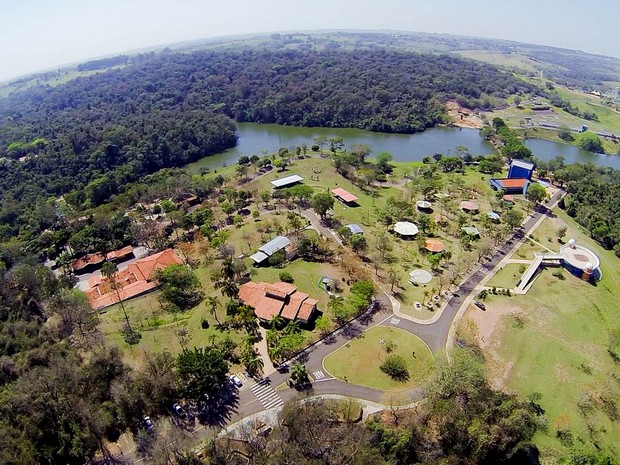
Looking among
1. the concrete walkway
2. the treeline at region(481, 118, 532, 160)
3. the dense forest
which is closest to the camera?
the concrete walkway

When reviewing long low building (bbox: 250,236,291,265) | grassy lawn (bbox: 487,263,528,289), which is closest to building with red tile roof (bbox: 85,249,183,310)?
long low building (bbox: 250,236,291,265)

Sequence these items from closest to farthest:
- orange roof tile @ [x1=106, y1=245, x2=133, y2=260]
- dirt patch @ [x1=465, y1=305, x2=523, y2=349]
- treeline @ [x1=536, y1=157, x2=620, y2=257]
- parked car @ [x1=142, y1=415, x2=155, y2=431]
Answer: parked car @ [x1=142, y1=415, x2=155, y2=431] → dirt patch @ [x1=465, y1=305, x2=523, y2=349] → orange roof tile @ [x1=106, y1=245, x2=133, y2=260] → treeline @ [x1=536, y1=157, x2=620, y2=257]

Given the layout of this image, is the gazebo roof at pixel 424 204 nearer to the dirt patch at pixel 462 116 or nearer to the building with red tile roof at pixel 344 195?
the building with red tile roof at pixel 344 195

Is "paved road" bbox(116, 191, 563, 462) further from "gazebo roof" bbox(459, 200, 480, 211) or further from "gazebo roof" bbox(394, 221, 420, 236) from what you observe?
"gazebo roof" bbox(459, 200, 480, 211)

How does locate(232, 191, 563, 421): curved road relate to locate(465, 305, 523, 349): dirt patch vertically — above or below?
above

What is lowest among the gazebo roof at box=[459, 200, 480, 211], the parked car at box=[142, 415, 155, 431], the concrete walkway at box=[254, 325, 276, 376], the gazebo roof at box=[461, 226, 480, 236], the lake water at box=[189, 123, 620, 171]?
the lake water at box=[189, 123, 620, 171]

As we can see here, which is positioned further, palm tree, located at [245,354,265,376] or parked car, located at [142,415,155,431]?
palm tree, located at [245,354,265,376]

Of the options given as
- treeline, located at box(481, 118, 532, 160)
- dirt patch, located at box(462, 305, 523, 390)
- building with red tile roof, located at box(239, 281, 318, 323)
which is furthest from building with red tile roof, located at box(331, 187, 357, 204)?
treeline, located at box(481, 118, 532, 160)
